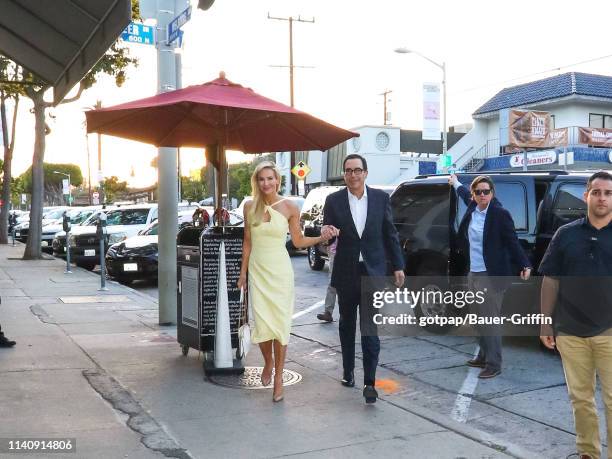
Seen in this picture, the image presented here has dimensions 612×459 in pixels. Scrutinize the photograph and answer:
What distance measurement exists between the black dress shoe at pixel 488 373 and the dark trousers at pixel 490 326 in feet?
0.09

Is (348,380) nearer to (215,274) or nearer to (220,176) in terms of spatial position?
(215,274)

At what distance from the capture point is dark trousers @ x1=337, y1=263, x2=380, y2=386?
5.44 metres

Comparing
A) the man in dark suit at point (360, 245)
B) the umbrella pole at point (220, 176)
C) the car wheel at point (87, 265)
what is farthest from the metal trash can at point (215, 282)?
the car wheel at point (87, 265)

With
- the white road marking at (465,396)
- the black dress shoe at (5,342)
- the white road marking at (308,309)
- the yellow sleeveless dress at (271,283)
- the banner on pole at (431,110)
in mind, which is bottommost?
the white road marking at (465,396)

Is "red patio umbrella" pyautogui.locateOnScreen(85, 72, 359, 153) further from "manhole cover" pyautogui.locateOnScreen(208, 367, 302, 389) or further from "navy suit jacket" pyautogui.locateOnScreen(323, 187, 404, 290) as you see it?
"manhole cover" pyautogui.locateOnScreen(208, 367, 302, 389)

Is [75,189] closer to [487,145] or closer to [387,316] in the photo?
[487,145]

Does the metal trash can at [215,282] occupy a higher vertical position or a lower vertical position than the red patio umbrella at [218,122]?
lower

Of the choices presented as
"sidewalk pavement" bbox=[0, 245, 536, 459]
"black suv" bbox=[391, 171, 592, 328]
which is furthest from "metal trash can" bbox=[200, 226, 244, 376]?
"black suv" bbox=[391, 171, 592, 328]

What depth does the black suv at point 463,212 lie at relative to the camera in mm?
7707

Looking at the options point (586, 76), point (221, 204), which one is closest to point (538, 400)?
point (221, 204)

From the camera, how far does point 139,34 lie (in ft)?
28.6

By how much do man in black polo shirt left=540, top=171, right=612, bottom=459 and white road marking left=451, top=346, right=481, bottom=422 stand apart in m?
1.41

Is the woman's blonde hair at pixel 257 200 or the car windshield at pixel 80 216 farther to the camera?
the car windshield at pixel 80 216

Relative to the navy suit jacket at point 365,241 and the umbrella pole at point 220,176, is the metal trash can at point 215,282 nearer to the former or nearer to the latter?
the umbrella pole at point 220,176
